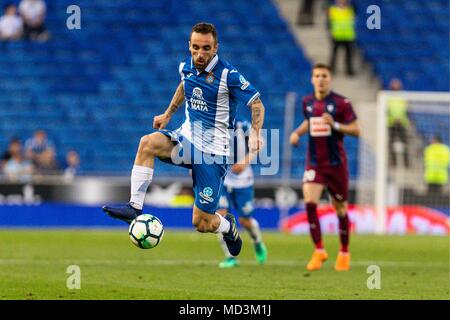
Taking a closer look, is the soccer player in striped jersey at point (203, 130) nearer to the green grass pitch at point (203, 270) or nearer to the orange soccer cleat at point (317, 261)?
the green grass pitch at point (203, 270)

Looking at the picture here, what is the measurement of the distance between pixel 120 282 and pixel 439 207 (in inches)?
484

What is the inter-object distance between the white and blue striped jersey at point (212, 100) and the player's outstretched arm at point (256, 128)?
0.26 feet

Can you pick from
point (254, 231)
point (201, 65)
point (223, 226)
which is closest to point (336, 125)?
point (254, 231)

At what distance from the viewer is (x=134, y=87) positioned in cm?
2612

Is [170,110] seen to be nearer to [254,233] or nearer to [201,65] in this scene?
[201,65]

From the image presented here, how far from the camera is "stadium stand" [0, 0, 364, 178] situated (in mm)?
24938

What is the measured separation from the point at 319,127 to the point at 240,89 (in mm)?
3431

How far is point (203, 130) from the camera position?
998 centimetres

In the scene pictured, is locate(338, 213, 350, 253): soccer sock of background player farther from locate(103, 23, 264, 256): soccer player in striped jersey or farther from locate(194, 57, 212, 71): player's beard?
locate(194, 57, 212, 71): player's beard

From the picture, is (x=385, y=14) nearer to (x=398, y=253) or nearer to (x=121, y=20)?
(x=121, y=20)

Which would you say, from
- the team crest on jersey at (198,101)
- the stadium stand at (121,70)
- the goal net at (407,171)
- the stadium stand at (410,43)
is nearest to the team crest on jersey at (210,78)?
the team crest on jersey at (198,101)

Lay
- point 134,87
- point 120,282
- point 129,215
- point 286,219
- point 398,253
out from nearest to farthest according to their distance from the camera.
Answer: point 129,215, point 120,282, point 398,253, point 286,219, point 134,87

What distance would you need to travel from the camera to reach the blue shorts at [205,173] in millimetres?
9883
